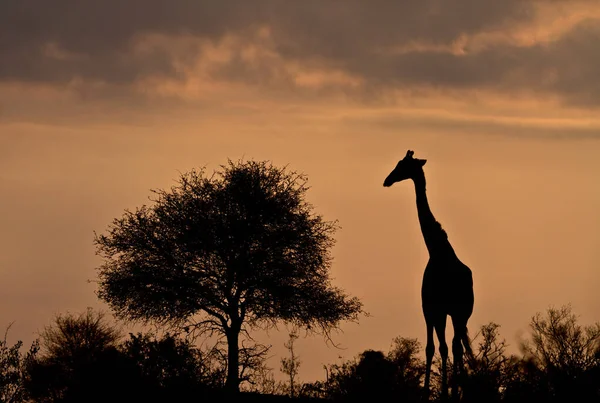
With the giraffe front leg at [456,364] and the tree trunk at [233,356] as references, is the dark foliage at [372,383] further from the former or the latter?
the tree trunk at [233,356]

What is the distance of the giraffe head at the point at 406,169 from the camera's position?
89.4 feet

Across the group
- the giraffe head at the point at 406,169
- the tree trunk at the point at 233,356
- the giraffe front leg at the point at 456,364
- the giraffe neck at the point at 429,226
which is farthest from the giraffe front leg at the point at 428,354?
the tree trunk at the point at 233,356

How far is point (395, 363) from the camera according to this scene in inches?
1104

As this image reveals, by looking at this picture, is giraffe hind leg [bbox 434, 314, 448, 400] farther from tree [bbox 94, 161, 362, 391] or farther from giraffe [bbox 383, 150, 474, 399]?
tree [bbox 94, 161, 362, 391]

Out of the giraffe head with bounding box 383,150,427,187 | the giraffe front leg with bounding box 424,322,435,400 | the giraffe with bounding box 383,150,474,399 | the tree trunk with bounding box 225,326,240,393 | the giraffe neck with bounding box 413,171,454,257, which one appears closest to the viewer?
the giraffe front leg with bounding box 424,322,435,400

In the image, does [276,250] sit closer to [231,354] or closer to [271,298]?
[271,298]

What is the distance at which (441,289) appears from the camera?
83.6ft

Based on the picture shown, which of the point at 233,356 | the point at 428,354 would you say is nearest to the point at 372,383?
the point at 428,354

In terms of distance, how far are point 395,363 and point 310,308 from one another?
16.4 meters

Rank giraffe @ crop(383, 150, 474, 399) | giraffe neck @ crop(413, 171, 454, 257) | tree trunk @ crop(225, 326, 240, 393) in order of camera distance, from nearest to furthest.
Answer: giraffe @ crop(383, 150, 474, 399) → giraffe neck @ crop(413, 171, 454, 257) → tree trunk @ crop(225, 326, 240, 393)

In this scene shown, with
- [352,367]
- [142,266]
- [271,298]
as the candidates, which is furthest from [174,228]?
[352,367]

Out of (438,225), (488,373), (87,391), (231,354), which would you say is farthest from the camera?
(231,354)

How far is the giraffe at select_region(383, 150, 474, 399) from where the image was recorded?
25.2 metres

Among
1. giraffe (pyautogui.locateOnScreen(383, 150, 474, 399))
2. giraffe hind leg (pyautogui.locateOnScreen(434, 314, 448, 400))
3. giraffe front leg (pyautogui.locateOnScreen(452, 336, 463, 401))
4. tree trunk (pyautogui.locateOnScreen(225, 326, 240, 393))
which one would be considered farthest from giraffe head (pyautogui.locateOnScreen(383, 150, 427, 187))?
tree trunk (pyautogui.locateOnScreen(225, 326, 240, 393))
